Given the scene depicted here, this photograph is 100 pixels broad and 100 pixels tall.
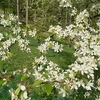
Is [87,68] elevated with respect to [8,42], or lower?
elevated

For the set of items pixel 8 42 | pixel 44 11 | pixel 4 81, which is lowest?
pixel 44 11

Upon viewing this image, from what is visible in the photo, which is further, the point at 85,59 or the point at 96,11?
the point at 96,11

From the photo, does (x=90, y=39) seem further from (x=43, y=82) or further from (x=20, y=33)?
(x=43, y=82)

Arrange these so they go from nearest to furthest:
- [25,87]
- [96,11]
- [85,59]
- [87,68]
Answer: [25,87], [87,68], [85,59], [96,11]

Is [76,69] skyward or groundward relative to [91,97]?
skyward

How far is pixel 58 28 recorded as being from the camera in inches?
218

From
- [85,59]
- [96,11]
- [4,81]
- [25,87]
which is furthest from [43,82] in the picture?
[96,11]

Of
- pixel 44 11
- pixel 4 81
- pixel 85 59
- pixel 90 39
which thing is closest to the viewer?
pixel 4 81

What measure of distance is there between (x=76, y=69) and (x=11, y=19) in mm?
2615

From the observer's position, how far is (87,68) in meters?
3.49

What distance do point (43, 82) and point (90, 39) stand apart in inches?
106

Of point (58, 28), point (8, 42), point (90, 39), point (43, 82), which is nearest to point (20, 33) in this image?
point (8, 42)

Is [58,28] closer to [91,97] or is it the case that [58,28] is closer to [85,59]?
[85,59]

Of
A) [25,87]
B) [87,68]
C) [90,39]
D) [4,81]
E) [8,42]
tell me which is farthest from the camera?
[8,42]
